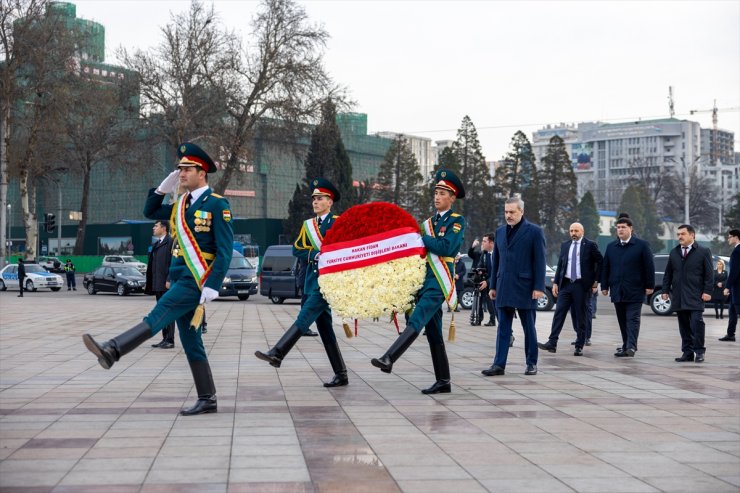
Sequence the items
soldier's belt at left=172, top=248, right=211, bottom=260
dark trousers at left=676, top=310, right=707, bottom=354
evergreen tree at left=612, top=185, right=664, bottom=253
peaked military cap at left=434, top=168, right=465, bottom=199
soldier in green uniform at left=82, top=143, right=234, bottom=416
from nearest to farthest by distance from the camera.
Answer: soldier in green uniform at left=82, top=143, right=234, bottom=416 → soldier's belt at left=172, top=248, right=211, bottom=260 → peaked military cap at left=434, top=168, right=465, bottom=199 → dark trousers at left=676, top=310, right=707, bottom=354 → evergreen tree at left=612, top=185, right=664, bottom=253

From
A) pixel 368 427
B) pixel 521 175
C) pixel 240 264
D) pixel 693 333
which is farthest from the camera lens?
pixel 521 175

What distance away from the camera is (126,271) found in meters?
40.9

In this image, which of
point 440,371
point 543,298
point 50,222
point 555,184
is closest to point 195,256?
point 440,371

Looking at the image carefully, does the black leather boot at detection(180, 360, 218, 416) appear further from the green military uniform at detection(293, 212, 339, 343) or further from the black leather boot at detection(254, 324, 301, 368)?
the green military uniform at detection(293, 212, 339, 343)

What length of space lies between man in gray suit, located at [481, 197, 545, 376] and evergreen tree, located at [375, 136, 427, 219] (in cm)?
8287

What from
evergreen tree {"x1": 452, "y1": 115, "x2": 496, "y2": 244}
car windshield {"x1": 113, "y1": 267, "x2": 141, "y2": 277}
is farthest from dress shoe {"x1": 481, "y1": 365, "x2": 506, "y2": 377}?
evergreen tree {"x1": 452, "y1": 115, "x2": 496, "y2": 244}

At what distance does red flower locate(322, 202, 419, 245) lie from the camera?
865cm

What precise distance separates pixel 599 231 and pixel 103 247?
209 feet

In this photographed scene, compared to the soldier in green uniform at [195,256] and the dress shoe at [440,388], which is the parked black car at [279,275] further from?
the soldier in green uniform at [195,256]

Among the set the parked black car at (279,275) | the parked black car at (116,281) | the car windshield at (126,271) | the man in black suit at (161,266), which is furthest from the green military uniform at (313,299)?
the car windshield at (126,271)

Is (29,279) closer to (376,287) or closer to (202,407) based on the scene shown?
(376,287)

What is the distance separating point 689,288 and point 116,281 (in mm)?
30922

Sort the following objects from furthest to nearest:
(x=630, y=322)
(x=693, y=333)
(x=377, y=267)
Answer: (x=630, y=322)
(x=693, y=333)
(x=377, y=267)

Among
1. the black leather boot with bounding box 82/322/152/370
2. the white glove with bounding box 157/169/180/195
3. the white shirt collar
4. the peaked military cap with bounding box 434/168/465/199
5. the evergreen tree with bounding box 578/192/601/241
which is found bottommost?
the black leather boot with bounding box 82/322/152/370
